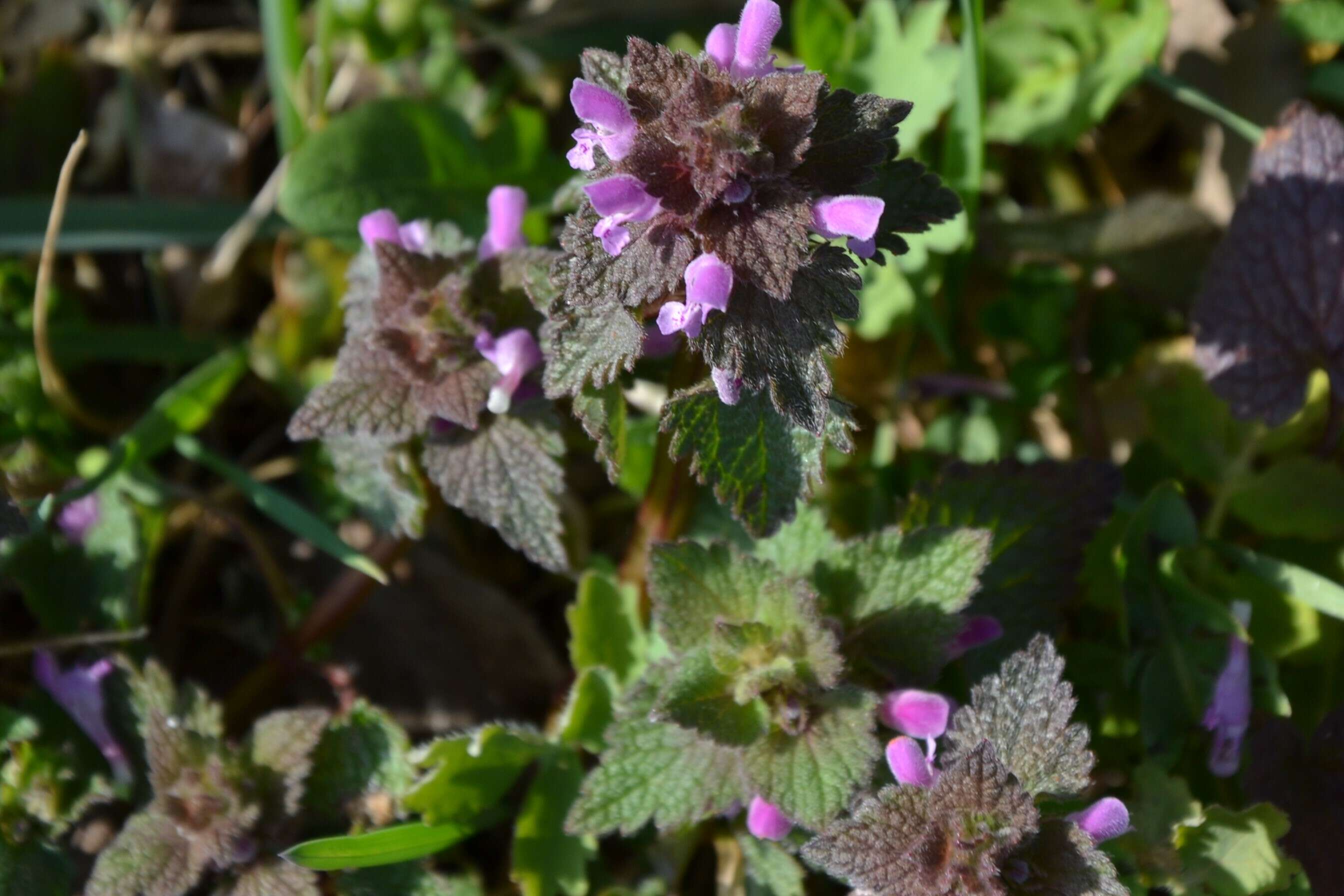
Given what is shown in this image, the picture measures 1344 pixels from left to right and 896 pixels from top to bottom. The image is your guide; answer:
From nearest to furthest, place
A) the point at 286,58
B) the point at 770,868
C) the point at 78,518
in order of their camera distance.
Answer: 1. the point at 770,868
2. the point at 78,518
3. the point at 286,58

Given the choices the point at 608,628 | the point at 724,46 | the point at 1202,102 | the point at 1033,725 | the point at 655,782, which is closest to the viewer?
the point at 724,46

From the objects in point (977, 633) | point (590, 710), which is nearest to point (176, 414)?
point (590, 710)

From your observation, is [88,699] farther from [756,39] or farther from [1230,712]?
[1230,712]

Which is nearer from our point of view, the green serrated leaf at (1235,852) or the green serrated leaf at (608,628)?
the green serrated leaf at (1235,852)

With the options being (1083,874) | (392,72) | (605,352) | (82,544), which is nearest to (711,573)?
(605,352)

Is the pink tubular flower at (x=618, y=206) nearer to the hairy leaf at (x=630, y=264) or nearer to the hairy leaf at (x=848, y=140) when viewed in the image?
the hairy leaf at (x=630, y=264)

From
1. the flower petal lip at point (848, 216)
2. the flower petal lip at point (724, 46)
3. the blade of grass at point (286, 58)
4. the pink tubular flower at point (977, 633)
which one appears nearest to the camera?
the flower petal lip at point (848, 216)

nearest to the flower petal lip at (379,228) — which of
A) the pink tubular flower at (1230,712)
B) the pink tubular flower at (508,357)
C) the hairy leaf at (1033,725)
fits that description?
the pink tubular flower at (508,357)
